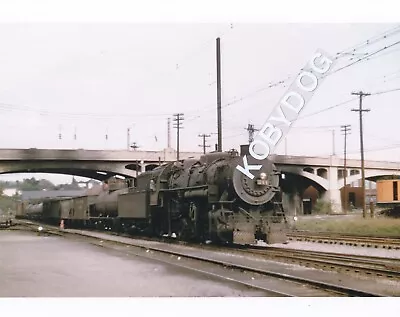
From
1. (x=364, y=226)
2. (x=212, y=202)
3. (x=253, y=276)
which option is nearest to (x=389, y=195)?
(x=364, y=226)

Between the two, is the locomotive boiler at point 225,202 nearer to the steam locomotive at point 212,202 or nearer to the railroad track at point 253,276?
the steam locomotive at point 212,202

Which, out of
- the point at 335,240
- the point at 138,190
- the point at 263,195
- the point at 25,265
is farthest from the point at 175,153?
the point at 25,265

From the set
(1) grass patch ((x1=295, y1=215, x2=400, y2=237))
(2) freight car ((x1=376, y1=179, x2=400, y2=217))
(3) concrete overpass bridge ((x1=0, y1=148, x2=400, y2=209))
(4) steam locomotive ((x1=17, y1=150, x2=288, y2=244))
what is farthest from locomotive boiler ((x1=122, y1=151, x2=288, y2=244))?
(2) freight car ((x1=376, y1=179, x2=400, y2=217))

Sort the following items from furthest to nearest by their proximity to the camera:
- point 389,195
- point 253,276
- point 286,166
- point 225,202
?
point 389,195
point 286,166
point 225,202
point 253,276

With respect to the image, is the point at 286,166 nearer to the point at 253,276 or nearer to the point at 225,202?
the point at 225,202

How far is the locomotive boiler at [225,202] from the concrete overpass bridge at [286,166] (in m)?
2.84

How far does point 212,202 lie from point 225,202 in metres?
0.46

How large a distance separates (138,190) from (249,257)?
28.4 feet

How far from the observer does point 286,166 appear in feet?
71.4

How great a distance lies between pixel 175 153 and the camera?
3809 centimetres

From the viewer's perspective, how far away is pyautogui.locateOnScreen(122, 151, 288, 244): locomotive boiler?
14273 mm

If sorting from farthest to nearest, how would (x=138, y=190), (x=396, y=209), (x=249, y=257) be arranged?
(x=396, y=209)
(x=138, y=190)
(x=249, y=257)

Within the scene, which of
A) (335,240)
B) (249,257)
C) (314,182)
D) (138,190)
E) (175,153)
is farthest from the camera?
(175,153)

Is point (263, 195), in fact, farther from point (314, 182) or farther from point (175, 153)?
point (175, 153)
